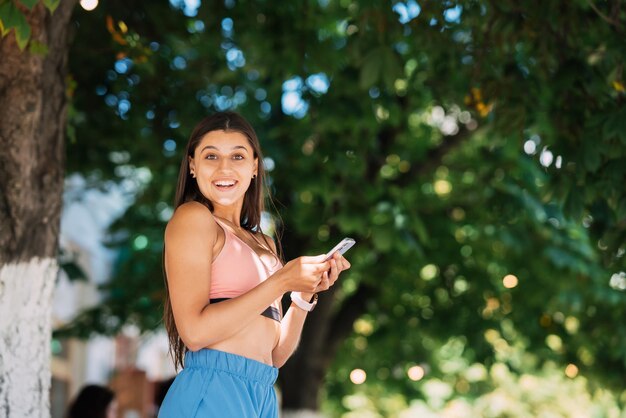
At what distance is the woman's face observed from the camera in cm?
315

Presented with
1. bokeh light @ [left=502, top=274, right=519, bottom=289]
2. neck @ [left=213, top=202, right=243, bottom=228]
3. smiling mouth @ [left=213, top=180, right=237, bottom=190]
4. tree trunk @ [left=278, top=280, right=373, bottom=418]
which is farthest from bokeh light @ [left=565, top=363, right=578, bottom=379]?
smiling mouth @ [left=213, top=180, right=237, bottom=190]

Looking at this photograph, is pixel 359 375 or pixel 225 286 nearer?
pixel 225 286

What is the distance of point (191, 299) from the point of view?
114 inches

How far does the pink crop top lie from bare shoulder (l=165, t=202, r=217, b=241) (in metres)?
0.07

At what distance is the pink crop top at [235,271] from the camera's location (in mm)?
2996

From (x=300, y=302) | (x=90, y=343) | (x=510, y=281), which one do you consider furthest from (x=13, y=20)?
(x=90, y=343)

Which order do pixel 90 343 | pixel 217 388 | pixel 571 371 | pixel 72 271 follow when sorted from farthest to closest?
pixel 90 343
pixel 571 371
pixel 72 271
pixel 217 388

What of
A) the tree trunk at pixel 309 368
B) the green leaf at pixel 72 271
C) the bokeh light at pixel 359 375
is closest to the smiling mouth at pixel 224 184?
the green leaf at pixel 72 271

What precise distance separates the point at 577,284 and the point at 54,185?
571 centimetres

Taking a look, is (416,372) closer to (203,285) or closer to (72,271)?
(72,271)

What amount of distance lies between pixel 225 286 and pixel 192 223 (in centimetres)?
20

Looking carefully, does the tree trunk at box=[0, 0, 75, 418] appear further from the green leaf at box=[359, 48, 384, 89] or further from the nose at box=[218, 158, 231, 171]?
the green leaf at box=[359, 48, 384, 89]

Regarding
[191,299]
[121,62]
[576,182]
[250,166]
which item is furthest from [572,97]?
[121,62]

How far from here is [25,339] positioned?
3.98 m
